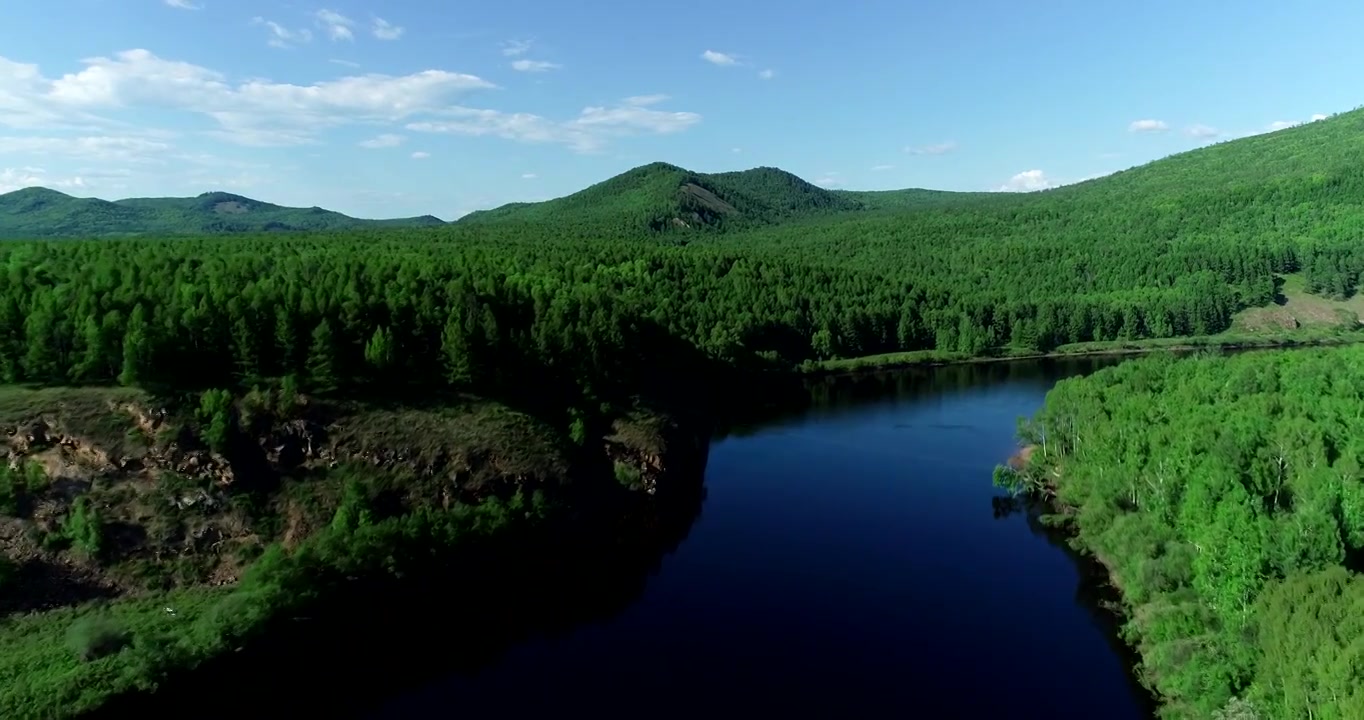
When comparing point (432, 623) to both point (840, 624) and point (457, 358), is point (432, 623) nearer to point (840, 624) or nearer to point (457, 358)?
point (457, 358)

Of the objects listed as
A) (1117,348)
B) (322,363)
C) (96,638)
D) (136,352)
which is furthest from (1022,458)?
(1117,348)

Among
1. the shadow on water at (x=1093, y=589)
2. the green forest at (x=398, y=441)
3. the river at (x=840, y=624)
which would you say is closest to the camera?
the green forest at (x=398, y=441)

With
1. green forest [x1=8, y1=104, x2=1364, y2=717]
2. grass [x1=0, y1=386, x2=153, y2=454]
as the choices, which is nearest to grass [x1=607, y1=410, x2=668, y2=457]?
green forest [x1=8, y1=104, x2=1364, y2=717]

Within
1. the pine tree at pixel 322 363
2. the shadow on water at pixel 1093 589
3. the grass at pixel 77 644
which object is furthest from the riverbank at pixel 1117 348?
the grass at pixel 77 644

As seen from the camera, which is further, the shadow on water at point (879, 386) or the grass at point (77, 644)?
the shadow on water at point (879, 386)

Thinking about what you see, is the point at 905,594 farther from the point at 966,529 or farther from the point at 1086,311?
the point at 1086,311

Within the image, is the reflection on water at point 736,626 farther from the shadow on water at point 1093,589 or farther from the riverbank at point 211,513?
the riverbank at point 211,513
